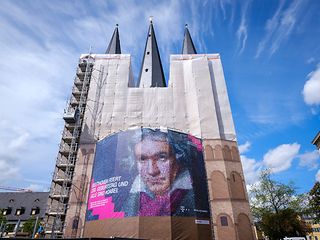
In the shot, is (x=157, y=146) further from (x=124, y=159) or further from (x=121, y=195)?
(x=121, y=195)

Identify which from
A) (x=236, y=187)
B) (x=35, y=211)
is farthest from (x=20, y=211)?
(x=236, y=187)

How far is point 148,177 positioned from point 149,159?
1.95m

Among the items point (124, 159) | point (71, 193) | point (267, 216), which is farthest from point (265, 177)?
point (71, 193)

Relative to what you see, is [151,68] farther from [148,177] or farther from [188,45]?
[148,177]

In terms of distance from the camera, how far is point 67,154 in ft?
95.5

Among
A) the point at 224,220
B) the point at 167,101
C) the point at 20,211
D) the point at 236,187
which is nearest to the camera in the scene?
the point at 224,220

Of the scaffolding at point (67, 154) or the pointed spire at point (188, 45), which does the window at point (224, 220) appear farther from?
the pointed spire at point (188, 45)

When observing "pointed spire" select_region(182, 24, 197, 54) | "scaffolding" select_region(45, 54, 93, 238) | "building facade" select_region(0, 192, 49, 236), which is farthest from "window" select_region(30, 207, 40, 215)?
"pointed spire" select_region(182, 24, 197, 54)

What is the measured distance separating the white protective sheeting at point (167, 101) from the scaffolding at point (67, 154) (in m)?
1.38

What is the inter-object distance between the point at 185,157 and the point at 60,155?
16.4 metres

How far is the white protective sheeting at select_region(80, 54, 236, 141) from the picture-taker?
29562 mm

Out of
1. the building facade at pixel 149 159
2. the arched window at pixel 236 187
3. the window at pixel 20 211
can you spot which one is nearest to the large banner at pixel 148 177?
the building facade at pixel 149 159

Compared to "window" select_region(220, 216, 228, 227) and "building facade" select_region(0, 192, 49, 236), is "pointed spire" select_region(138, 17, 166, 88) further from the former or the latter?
"building facade" select_region(0, 192, 49, 236)

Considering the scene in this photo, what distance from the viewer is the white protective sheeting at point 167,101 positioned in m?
29.6
